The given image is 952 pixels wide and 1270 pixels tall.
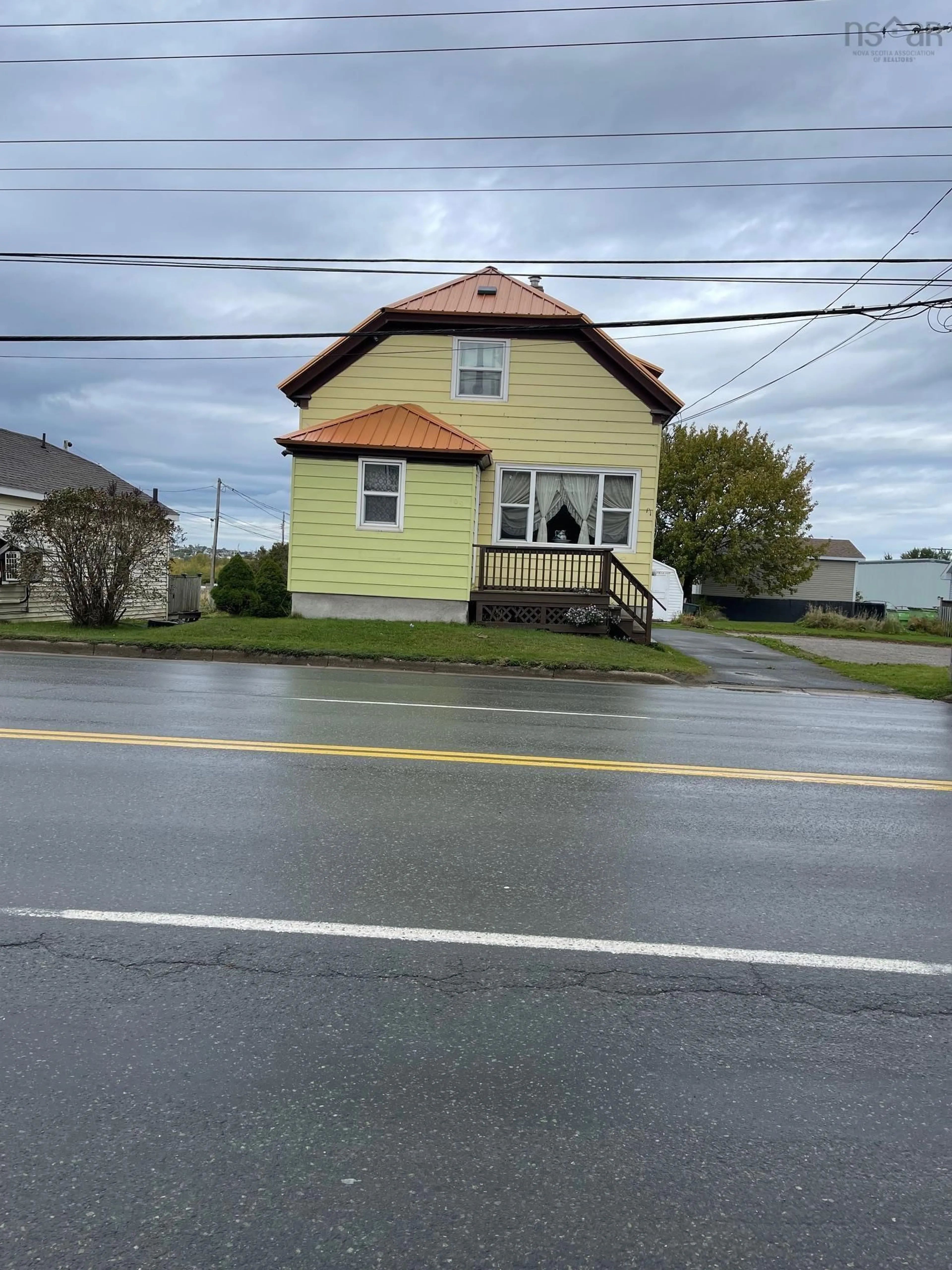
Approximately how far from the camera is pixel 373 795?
620cm

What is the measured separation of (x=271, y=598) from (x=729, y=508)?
33.3 metres

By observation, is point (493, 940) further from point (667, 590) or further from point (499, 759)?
point (667, 590)

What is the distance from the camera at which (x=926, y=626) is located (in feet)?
120

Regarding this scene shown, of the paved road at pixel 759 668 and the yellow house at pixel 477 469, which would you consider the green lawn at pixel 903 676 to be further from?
the yellow house at pixel 477 469

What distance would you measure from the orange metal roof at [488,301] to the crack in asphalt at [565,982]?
1843 centimetres

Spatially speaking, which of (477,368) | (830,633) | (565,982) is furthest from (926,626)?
(565,982)

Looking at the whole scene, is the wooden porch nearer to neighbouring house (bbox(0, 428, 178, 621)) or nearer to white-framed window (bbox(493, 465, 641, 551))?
white-framed window (bbox(493, 465, 641, 551))

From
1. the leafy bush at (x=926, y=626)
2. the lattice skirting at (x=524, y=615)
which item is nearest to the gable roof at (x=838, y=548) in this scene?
the leafy bush at (x=926, y=626)

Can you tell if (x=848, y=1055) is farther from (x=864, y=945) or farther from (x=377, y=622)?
(x=377, y=622)

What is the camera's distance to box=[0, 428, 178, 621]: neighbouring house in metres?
21.9

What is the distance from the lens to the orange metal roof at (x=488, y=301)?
67.3 feet

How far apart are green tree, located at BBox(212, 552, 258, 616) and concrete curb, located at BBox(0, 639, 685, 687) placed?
617 centimetres

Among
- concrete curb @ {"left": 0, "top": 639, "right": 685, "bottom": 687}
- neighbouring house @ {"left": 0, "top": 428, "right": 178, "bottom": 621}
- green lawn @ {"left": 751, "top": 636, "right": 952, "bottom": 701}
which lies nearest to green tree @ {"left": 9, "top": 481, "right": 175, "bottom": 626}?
neighbouring house @ {"left": 0, "top": 428, "right": 178, "bottom": 621}

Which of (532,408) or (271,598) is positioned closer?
(532,408)
